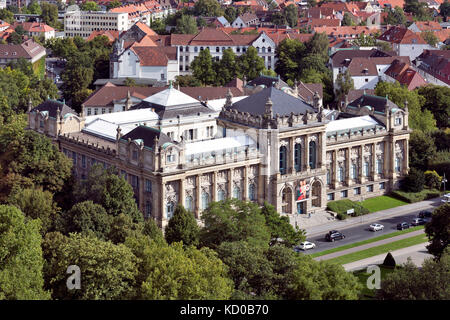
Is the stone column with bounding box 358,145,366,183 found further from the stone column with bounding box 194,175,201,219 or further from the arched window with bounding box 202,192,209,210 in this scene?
the stone column with bounding box 194,175,201,219

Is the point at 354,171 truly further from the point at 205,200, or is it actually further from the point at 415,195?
the point at 205,200

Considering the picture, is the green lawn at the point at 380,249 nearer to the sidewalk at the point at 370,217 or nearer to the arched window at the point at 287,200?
the sidewalk at the point at 370,217

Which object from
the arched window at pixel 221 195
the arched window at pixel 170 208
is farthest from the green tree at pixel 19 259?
the arched window at pixel 221 195

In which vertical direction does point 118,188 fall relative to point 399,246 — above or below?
above

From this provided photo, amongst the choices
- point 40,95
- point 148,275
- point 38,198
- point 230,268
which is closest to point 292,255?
point 230,268
